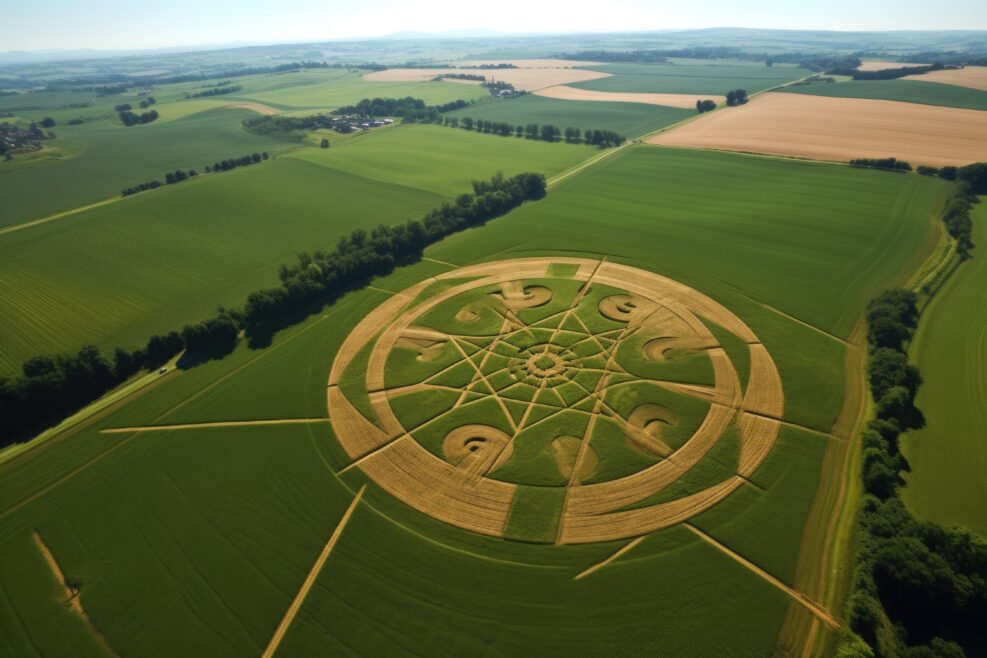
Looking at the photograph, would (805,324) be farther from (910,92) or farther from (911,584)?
(910,92)

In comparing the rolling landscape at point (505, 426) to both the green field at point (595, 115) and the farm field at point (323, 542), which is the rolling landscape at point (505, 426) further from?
the green field at point (595, 115)

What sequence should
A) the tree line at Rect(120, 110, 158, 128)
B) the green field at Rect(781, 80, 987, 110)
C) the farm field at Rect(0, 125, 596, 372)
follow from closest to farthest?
the farm field at Rect(0, 125, 596, 372) → the green field at Rect(781, 80, 987, 110) → the tree line at Rect(120, 110, 158, 128)

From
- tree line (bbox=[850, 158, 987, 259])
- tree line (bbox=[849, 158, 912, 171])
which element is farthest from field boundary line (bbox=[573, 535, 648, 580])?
tree line (bbox=[849, 158, 912, 171])

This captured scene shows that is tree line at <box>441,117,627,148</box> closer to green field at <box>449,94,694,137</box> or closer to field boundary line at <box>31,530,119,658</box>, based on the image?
green field at <box>449,94,694,137</box>

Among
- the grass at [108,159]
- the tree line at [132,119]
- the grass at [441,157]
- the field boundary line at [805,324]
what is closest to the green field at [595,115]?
the grass at [441,157]

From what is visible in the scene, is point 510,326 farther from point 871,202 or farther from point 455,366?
point 871,202

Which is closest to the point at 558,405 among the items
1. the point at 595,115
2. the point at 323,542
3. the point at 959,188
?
the point at 323,542
